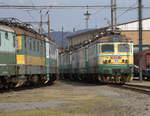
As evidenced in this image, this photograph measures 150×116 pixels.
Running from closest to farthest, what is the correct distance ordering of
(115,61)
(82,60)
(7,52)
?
(7,52) < (115,61) < (82,60)

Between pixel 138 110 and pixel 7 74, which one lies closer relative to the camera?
pixel 138 110

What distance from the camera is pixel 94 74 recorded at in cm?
2294

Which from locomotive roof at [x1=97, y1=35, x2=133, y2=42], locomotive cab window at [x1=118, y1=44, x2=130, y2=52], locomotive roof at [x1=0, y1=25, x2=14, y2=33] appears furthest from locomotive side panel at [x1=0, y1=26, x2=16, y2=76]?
locomotive cab window at [x1=118, y1=44, x2=130, y2=52]

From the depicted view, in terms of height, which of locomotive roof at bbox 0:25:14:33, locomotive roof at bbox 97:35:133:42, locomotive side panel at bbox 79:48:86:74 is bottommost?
locomotive side panel at bbox 79:48:86:74

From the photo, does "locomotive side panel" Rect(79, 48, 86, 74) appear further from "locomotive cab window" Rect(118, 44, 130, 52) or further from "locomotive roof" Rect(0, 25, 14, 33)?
"locomotive roof" Rect(0, 25, 14, 33)

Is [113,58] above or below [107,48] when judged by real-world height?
below

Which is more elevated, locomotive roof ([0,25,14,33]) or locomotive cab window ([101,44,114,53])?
locomotive roof ([0,25,14,33])

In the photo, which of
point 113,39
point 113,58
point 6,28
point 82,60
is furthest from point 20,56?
point 82,60

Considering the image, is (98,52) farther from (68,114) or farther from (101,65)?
(68,114)

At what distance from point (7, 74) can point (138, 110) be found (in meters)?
7.85

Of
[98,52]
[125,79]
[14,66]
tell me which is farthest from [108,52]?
[14,66]

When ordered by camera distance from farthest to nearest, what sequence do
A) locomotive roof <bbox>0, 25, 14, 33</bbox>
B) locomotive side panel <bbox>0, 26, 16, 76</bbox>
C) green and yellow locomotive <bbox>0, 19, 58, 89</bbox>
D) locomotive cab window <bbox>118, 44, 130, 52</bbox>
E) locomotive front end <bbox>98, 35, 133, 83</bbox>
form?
locomotive cab window <bbox>118, 44, 130, 52</bbox> < locomotive front end <bbox>98, 35, 133, 83</bbox> < green and yellow locomotive <bbox>0, 19, 58, 89</bbox> < locomotive roof <bbox>0, 25, 14, 33</bbox> < locomotive side panel <bbox>0, 26, 16, 76</bbox>

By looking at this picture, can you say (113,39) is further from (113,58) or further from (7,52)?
(7,52)

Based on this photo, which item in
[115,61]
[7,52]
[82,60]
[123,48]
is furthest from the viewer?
[82,60]
